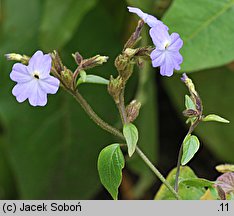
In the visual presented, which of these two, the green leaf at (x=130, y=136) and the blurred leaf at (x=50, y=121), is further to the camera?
the blurred leaf at (x=50, y=121)

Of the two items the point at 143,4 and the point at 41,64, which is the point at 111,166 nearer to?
the point at 41,64

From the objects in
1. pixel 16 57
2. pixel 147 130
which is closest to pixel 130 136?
pixel 16 57

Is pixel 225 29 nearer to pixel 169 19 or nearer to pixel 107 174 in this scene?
pixel 169 19

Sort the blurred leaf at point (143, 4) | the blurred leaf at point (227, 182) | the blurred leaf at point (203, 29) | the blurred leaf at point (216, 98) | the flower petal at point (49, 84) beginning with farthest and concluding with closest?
the blurred leaf at point (216, 98) → the blurred leaf at point (143, 4) → the blurred leaf at point (203, 29) → the blurred leaf at point (227, 182) → the flower petal at point (49, 84)

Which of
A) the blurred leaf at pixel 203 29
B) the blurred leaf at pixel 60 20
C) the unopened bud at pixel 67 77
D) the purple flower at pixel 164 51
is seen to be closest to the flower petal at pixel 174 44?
the purple flower at pixel 164 51

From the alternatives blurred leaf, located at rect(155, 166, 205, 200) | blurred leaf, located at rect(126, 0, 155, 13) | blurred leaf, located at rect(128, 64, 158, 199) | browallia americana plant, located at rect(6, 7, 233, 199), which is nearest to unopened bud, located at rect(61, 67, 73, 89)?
browallia americana plant, located at rect(6, 7, 233, 199)

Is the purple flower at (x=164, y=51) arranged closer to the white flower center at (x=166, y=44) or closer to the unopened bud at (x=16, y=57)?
the white flower center at (x=166, y=44)

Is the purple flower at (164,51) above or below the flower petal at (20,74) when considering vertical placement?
below
